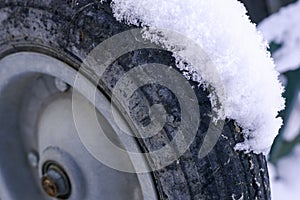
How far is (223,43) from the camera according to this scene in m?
1.22

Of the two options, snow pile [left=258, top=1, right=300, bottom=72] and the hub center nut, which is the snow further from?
the hub center nut

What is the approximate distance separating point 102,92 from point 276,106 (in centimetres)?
34

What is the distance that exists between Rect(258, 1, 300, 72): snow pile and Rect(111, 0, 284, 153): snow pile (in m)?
0.97

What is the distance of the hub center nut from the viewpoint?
1442 mm

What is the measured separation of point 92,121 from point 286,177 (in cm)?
136

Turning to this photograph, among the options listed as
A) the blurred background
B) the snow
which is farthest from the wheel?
the snow

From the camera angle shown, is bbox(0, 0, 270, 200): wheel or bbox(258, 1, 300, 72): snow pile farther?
bbox(258, 1, 300, 72): snow pile

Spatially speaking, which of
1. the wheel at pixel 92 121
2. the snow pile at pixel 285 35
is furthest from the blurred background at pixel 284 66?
the wheel at pixel 92 121

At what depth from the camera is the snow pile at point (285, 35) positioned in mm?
2215

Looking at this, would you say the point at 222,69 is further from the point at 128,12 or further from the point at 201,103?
the point at 128,12

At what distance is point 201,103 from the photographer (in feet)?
3.96

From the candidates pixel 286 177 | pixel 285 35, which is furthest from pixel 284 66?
pixel 286 177

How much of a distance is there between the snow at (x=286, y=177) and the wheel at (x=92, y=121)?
1.06 meters

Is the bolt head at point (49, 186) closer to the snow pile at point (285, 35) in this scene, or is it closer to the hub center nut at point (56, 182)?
the hub center nut at point (56, 182)
